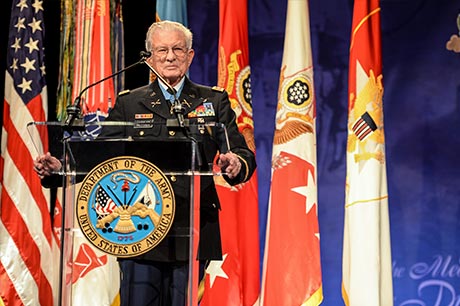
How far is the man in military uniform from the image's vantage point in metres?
2.13

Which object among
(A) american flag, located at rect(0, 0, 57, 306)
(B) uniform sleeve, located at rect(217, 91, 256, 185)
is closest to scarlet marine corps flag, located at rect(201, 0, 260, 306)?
(A) american flag, located at rect(0, 0, 57, 306)

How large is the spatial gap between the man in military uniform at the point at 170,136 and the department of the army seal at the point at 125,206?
0.11ft

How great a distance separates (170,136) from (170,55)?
1.77 ft

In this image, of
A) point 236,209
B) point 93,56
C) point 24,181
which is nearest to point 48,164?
point 236,209

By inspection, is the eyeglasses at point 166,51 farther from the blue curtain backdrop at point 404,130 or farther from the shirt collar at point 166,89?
the blue curtain backdrop at point 404,130

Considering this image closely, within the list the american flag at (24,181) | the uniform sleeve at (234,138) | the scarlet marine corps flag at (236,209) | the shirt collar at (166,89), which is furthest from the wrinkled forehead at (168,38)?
the american flag at (24,181)

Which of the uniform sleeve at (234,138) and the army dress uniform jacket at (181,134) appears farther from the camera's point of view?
the uniform sleeve at (234,138)

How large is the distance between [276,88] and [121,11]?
1.11m

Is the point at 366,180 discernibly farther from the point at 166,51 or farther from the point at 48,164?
the point at 48,164

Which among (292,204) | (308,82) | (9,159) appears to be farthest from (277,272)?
(9,159)

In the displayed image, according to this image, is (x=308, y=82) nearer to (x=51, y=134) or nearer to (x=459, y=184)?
(x=459, y=184)

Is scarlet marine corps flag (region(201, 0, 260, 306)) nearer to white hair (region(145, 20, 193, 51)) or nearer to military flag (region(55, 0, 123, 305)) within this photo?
military flag (region(55, 0, 123, 305))

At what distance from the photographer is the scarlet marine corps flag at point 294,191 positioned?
165 inches

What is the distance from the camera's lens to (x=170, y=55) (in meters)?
2.62
